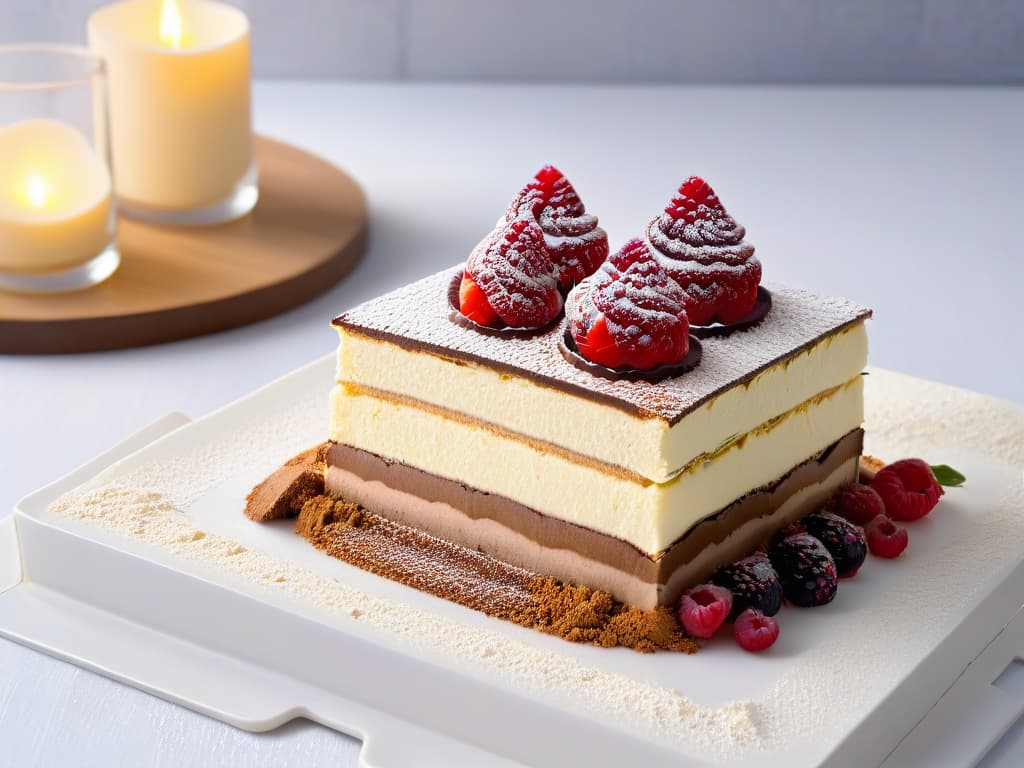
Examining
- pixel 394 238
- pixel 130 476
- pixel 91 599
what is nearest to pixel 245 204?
pixel 394 238

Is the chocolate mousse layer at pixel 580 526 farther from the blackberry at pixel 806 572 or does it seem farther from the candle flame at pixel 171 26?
the candle flame at pixel 171 26

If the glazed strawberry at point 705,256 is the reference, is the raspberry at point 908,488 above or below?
below

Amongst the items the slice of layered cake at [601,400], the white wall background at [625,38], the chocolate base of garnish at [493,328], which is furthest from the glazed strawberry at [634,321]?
the white wall background at [625,38]

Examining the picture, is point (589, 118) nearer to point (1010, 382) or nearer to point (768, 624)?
point (1010, 382)

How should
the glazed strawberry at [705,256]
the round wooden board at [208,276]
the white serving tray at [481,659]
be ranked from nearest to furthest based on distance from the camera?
1. the white serving tray at [481,659]
2. the glazed strawberry at [705,256]
3. the round wooden board at [208,276]

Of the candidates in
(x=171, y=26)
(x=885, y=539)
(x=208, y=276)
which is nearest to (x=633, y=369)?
(x=885, y=539)

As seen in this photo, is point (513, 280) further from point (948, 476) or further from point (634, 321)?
point (948, 476)

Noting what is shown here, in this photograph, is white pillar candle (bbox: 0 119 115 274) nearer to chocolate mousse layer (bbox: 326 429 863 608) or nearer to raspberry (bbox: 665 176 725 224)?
chocolate mousse layer (bbox: 326 429 863 608)
